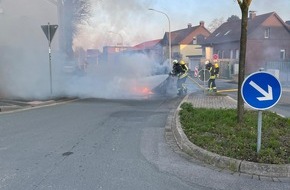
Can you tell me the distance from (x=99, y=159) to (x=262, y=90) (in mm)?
2498

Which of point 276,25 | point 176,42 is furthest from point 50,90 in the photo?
point 176,42

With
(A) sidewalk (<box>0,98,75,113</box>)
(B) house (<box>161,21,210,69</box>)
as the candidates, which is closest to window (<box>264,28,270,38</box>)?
(B) house (<box>161,21,210,69</box>)

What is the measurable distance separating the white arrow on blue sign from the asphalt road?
Answer: 1067mm

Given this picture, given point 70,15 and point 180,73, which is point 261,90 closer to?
point 180,73

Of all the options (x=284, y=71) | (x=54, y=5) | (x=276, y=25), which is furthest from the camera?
(x=276, y=25)

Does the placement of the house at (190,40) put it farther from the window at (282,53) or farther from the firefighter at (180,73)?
the firefighter at (180,73)

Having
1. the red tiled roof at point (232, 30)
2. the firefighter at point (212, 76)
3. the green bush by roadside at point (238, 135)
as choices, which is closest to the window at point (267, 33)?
the red tiled roof at point (232, 30)

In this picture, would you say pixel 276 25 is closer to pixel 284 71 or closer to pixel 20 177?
pixel 284 71

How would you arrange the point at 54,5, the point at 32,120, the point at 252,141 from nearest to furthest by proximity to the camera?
the point at 252,141 < the point at 32,120 < the point at 54,5

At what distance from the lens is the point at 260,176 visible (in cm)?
425

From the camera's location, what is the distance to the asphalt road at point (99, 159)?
404cm

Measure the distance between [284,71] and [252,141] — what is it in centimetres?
2175

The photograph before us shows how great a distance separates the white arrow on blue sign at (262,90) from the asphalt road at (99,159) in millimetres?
1067

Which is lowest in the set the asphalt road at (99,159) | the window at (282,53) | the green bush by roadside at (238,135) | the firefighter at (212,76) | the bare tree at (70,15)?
the asphalt road at (99,159)
